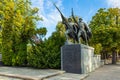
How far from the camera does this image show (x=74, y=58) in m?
11.2

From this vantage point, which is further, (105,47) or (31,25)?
(105,47)

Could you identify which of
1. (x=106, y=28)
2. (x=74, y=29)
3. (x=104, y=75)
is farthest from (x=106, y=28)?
(x=104, y=75)

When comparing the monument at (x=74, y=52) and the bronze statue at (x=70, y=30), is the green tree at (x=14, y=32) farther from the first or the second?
the monument at (x=74, y=52)

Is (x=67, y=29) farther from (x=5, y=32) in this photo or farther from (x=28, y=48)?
(x=5, y=32)

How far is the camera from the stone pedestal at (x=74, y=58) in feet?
36.1

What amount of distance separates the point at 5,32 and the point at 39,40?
2.58m

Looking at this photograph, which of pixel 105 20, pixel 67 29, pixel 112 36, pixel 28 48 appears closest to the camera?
pixel 67 29

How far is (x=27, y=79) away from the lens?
7742 millimetres

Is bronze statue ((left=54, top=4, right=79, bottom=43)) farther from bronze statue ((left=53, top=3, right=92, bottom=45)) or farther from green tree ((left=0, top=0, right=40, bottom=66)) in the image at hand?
green tree ((left=0, top=0, right=40, bottom=66))

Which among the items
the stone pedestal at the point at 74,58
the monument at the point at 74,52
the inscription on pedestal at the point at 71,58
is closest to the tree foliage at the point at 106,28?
the monument at the point at 74,52

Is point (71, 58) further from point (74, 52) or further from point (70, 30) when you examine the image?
point (70, 30)

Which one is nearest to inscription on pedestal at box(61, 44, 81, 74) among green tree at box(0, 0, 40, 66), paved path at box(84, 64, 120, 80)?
paved path at box(84, 64, 120, 80)

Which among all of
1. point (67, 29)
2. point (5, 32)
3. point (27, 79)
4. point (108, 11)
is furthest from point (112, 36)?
point (27, 79)

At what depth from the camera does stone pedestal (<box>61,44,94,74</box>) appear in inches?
434
